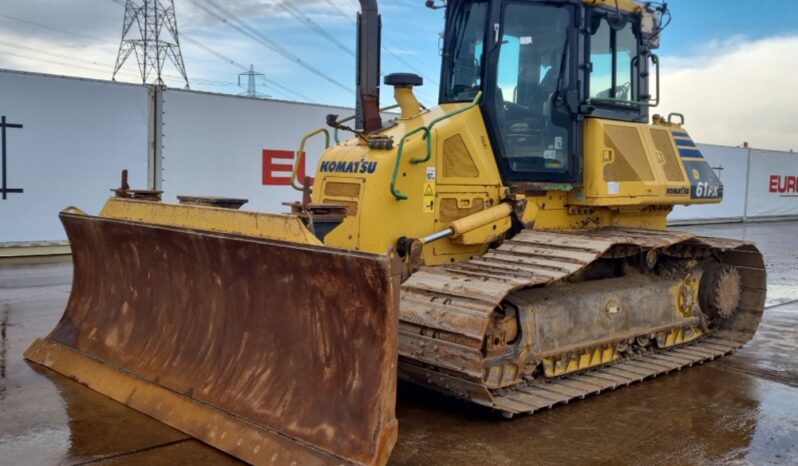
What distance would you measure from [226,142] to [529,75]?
8.37 meters

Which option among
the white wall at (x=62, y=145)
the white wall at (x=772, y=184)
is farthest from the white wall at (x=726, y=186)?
the white wall at (x=62, y=145)

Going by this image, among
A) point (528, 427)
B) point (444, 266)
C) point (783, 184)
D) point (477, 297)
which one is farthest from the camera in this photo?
point (783, 184)

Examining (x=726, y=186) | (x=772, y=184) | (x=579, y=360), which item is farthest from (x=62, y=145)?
(x=772, y=184)

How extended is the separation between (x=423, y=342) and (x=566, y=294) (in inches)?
57.0

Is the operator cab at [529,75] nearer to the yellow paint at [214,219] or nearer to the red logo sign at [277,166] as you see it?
the yellow paint at [214,219]

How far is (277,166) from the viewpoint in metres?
14.2

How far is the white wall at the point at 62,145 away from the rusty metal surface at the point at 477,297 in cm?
886

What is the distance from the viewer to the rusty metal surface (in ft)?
15.2

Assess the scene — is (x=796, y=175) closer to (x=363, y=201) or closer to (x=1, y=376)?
(x=363, y=201)

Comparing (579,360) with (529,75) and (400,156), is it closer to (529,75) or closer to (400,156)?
(400,156)

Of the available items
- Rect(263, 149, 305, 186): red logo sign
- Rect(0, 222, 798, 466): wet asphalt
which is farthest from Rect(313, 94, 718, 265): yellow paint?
Rect(263, 149, 305, 186): red logo sign

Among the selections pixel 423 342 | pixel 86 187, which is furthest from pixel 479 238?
pixel 86 187

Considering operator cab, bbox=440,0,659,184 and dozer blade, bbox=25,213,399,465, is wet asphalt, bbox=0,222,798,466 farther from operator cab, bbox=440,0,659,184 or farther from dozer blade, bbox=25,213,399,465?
operator cab, bbox=440,0,659,184

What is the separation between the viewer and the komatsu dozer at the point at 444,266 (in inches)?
166
